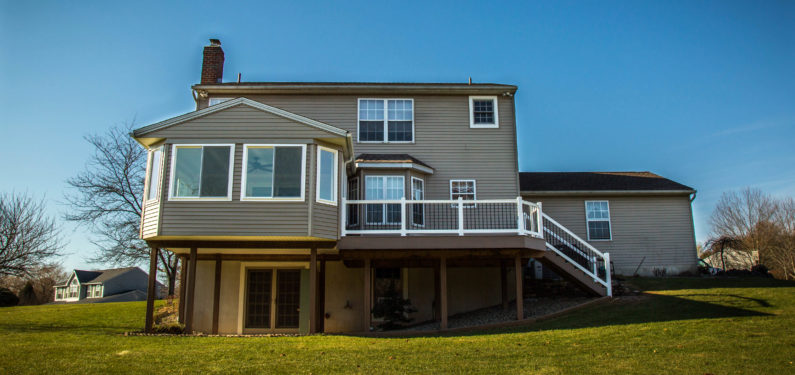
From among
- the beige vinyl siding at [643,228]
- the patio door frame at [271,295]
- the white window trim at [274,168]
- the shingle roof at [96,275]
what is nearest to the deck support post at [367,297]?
the white window trim at [274,168]

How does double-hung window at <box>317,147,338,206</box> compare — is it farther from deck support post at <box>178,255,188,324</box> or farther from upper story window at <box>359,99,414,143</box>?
deck support post at <box>178,255,188,324</box>

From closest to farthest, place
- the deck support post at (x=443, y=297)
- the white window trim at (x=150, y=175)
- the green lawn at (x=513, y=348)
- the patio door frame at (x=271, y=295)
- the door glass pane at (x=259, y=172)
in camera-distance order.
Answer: the green lawn at (x=513, y=348) < the door glass pane at (x=259, y=172) < the white window trim at (x=150, y=175) < the deck support post at (x=443, y=297) < the patio door frame at (x=271, y=295)

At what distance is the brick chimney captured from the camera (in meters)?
18.0

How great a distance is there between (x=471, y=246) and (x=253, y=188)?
535 centimetres

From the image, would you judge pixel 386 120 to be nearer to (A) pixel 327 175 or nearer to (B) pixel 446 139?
(B) pixel 446 139

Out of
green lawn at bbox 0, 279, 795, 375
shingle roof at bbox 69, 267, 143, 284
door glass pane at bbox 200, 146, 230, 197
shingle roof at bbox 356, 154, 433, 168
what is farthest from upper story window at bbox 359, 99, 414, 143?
shingle roof at bbox 69, 267, 143, 284

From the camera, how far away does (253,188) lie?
1249 centimetres

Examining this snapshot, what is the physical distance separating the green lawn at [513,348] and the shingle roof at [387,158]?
576 cm

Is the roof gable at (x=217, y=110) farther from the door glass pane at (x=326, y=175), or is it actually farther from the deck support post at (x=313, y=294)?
the deck support post at (x=313, y=294)

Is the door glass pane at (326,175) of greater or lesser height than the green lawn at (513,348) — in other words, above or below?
above

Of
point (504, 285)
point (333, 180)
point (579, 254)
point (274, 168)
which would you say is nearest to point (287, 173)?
point (274, 168)

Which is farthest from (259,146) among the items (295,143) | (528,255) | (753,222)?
(753,222)

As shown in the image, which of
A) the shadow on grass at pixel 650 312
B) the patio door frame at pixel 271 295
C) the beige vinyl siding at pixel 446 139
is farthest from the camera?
the beige vinyl siding at pixel 446 139

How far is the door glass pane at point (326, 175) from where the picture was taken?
509 inches
